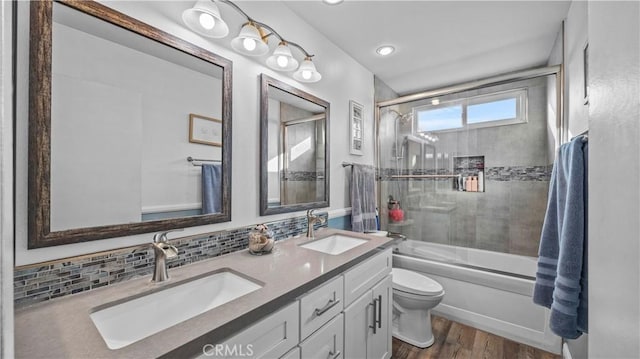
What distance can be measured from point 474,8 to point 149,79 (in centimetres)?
202

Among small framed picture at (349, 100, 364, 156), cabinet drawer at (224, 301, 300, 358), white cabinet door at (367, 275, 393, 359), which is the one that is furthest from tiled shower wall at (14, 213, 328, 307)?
small framed picture at (349, 100, 364, 156)

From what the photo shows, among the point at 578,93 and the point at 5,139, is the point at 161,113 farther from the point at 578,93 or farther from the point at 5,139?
the point at 578,93

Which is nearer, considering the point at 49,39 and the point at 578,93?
the point at 49,39

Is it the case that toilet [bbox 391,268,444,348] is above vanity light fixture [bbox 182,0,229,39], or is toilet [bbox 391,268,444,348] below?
below

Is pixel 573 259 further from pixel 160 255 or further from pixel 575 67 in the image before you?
pixel 160 255

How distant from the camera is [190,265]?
45.6 inches

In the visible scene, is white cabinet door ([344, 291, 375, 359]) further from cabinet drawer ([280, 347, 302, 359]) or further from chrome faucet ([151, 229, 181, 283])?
chrome faucet ([151, 229, 181, 283])

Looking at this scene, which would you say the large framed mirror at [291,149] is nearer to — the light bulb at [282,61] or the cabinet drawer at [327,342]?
the light bulb at [282,61]

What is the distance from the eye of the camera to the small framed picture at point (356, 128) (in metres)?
2.39

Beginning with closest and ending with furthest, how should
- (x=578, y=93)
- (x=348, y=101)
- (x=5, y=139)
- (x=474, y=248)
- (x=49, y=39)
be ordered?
(x=5, y=139)
(x=49, y=39)
(x=578, y=93)
(x=348, y=101)
(x=474, y=248)

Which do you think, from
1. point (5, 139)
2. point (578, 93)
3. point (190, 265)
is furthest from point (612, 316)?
point (578, 93)

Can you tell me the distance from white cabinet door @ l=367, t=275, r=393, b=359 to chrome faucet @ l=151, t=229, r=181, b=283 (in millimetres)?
1055

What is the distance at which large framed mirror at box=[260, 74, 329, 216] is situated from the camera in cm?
156

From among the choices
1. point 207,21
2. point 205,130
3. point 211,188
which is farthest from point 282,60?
point 211,188
